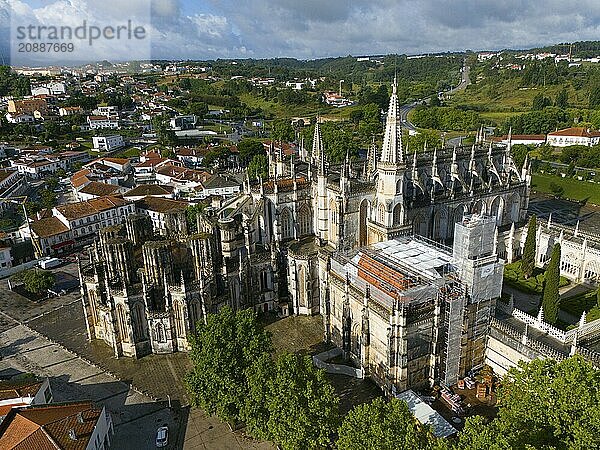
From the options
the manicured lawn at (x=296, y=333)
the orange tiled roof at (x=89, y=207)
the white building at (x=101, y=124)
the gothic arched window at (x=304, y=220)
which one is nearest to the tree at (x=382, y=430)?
the manicured lawn at (x=296, y=333)

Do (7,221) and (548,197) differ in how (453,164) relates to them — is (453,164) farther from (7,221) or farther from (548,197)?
(7,221)

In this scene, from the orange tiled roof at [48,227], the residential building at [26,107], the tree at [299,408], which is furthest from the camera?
the residential building at [26,107]

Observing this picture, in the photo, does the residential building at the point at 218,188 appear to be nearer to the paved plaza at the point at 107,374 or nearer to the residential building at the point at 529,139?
the paved plaza at the point at 107,374

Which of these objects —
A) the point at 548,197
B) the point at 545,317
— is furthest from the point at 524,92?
the point at 545,317

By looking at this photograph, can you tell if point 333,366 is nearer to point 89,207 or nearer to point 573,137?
point 89,207

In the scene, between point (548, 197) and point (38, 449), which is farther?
point (548, 197)

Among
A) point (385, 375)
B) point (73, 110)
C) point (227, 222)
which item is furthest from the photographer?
point (73, 110)
